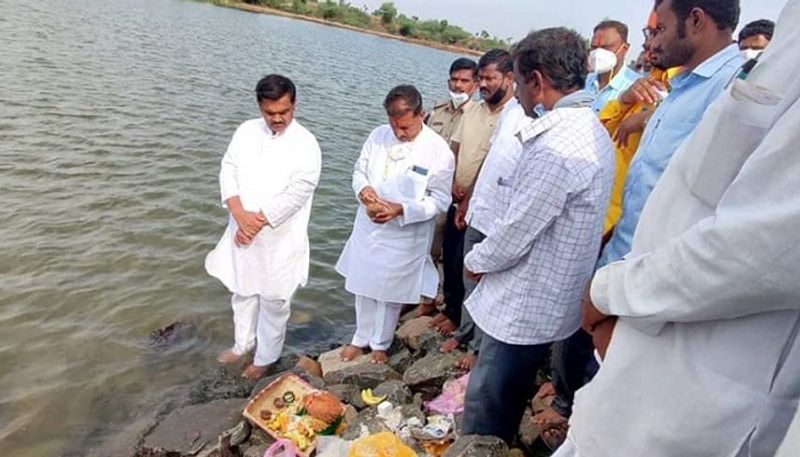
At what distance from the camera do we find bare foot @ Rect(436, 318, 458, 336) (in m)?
4.25

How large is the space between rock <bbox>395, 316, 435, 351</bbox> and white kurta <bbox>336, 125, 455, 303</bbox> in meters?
0.50

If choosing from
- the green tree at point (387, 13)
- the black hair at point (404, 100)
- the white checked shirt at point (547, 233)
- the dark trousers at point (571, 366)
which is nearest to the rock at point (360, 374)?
the dark trousers at point (571, 366)

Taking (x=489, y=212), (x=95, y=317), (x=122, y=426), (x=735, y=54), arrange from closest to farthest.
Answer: (x=735, y=54)
(x=489, y=212)
(x=122, y=426)
(x=95, y=317)

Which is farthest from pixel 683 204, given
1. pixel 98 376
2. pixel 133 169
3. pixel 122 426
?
pixel 133 169

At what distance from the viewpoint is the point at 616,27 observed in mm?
3910

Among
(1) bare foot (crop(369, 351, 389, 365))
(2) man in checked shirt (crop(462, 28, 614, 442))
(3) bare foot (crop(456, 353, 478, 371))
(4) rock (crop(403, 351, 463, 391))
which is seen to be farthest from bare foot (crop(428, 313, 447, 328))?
(2) man in checked shirt (crop(462, 28, 614, 442))

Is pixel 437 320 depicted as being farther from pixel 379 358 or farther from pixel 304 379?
pixel 304 379

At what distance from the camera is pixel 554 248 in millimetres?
2258

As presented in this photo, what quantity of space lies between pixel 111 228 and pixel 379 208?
3735mm

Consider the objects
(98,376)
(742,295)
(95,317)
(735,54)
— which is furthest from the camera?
(95,317)

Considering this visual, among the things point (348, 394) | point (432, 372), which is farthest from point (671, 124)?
point (348, 394)

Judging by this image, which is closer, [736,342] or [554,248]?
[736,342]

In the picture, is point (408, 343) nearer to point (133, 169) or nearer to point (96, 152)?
point (133, 169)

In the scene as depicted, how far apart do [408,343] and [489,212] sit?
153 centimetres
